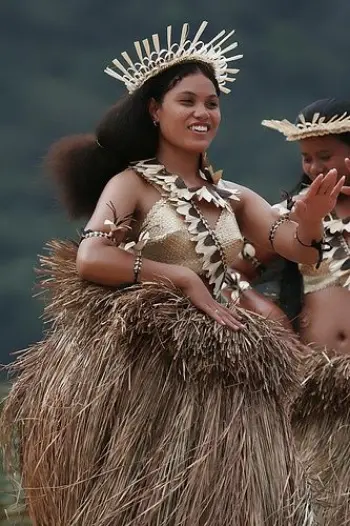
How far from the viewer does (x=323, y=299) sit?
3256 mm

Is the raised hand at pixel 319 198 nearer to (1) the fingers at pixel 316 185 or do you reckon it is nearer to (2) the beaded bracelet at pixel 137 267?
(1) the fingers at pixel 316 185

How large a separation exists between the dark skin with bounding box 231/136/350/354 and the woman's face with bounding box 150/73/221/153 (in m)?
0.51

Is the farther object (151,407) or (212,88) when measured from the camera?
(212,88)

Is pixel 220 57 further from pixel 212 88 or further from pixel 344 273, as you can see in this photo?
pixel 344 273

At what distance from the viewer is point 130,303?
2.52m

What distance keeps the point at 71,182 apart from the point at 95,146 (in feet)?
0.35

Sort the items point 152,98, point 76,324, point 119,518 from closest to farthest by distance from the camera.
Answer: point 119,518 < point 76,324 < point 152,98

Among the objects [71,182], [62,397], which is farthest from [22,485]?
[71,182]

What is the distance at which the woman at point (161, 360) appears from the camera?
8.24 feet

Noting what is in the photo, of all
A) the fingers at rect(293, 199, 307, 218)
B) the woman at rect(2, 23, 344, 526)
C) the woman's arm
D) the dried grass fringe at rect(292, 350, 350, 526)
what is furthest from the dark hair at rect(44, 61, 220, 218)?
the dried grass fringe at rect(292, 350, 350, 526)

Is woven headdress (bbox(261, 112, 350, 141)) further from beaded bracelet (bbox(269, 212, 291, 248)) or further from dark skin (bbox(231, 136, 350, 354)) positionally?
beaded bracelet (bbox(269, 212, 291, 248))

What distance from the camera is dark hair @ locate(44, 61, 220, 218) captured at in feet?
9.28

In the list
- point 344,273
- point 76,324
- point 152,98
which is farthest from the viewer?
point 344,273

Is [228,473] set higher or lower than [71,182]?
lower
